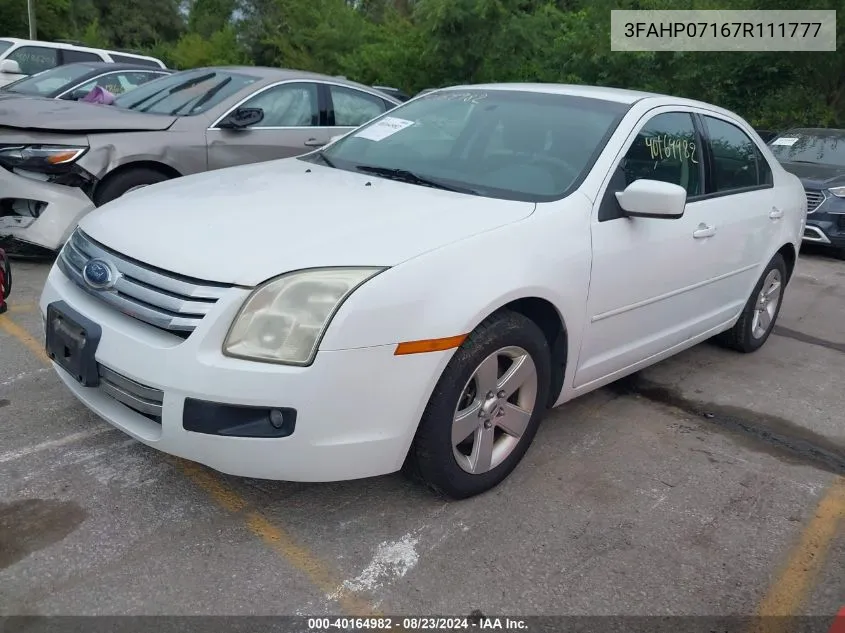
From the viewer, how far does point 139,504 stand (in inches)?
110

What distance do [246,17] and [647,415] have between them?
38892 millimetres

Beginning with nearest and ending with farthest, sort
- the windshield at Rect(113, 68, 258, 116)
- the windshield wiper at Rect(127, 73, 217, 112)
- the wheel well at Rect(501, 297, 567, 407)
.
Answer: the wheel well at Rect(501, 297, 567, 407), the windshield at Rect(113, 68, 258, 116), the windshield wiper at Rect(127, 73, 217, 112)

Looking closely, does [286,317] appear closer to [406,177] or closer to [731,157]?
[406,177]

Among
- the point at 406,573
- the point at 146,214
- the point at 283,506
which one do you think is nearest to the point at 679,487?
the point at 406,573

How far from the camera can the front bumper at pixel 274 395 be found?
7.89 ft

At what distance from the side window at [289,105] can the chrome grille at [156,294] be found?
364 cm

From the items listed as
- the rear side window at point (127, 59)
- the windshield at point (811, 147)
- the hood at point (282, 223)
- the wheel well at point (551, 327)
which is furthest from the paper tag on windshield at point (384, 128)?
the rear side window at point (127, 59)

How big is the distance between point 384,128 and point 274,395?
2.09m

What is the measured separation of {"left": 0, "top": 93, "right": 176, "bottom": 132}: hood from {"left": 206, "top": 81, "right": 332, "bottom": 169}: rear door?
43 cm

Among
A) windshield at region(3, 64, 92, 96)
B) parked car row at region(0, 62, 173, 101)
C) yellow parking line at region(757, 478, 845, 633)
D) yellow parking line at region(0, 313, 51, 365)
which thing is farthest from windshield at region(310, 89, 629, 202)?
windshield at region(3, 64, 92, 96)

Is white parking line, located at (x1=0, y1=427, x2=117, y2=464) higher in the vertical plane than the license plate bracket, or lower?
lower

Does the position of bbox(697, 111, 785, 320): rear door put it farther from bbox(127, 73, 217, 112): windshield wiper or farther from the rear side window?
the rear side window

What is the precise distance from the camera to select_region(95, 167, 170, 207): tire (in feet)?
17.8

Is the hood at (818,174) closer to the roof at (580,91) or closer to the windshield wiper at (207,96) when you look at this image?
the roof at (580,91)
